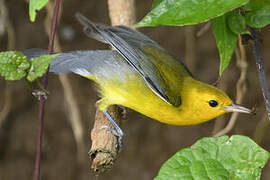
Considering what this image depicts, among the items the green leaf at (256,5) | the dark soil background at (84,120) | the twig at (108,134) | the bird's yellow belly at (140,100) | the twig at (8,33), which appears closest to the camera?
the green leaf at (256,5)

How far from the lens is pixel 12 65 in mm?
1787

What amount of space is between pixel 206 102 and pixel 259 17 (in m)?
0.77

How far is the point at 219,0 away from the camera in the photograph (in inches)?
58.1

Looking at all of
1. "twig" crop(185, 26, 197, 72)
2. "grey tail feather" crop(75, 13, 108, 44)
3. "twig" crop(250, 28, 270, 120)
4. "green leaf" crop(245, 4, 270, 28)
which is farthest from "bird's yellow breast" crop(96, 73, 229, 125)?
"twig" crop(185, 26, 197, 72)

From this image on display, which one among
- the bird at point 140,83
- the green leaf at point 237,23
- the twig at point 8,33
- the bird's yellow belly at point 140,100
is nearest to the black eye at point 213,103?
Answer: the bird at point 140,83

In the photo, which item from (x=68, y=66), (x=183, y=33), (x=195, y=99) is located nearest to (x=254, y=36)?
(x=195, y=99)

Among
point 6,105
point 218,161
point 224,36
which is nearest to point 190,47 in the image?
point 6,105

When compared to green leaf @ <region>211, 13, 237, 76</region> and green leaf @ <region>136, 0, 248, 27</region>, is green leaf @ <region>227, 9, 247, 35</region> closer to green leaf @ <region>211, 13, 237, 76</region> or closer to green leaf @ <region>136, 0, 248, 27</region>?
green leaf @ <region>211, 13, 237, 76</region>

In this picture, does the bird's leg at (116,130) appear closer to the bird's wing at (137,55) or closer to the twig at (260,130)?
the bird's wing at (137,55)

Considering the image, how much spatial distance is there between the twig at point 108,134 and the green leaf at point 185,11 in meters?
0.71

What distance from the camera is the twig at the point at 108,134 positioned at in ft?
6.25

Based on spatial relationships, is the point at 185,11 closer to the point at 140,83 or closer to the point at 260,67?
the point at 260,67

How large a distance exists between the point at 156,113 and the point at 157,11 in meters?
1.01

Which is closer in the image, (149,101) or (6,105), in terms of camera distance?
(149,101)
